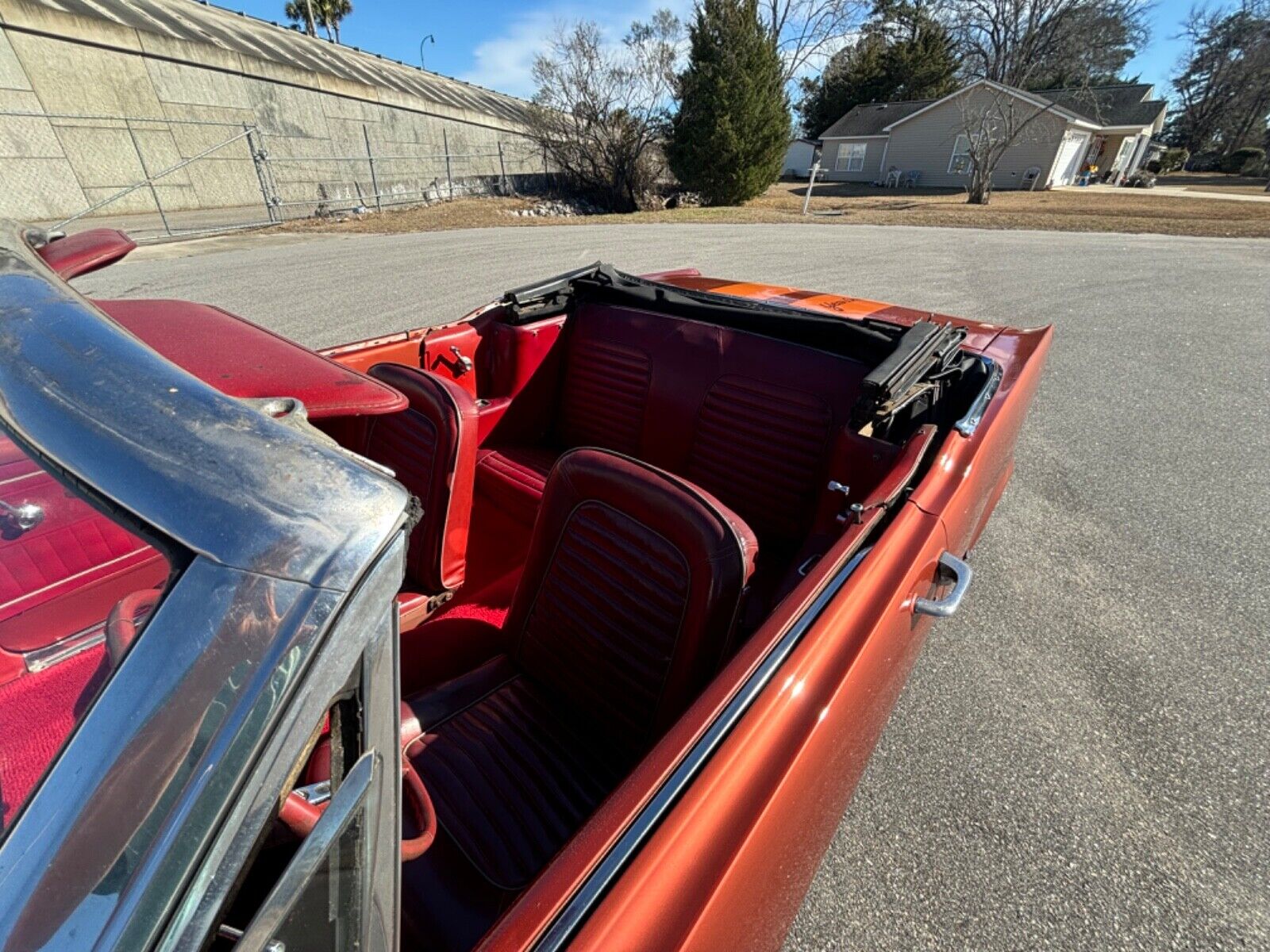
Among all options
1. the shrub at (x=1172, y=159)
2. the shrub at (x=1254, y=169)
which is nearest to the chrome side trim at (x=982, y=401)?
the shrub at (x=1254, y=169)

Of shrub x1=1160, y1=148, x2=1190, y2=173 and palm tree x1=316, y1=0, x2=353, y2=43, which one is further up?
palm tree x1=316, y1=0, x2=353, y2=43

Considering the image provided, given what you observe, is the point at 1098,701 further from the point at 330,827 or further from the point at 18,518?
the point at 18,518

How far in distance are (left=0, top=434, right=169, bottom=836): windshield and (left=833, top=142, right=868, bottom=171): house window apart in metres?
34.4

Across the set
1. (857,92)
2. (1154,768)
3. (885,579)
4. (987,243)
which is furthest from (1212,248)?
(857,92)

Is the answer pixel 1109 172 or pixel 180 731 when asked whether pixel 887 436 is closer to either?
pixel 180 731

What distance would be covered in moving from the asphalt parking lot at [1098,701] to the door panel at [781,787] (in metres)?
0.47

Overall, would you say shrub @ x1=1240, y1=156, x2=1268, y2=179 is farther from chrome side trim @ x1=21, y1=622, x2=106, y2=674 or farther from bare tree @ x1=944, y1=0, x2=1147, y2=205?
chrome side trim @ x1=21, y1=622, x2=106, y2=674

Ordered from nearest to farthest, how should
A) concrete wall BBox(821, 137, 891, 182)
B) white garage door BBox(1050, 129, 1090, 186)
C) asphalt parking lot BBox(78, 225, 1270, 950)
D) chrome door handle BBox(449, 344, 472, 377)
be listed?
asphalt parking lot BBox(78, 225, 1270, 950), chrome door handle BBox(449, 344, 472, 377), white garage door BBox(1050, 129, 1090, 186), concrete wall BBox(821, 137, 891, 182)

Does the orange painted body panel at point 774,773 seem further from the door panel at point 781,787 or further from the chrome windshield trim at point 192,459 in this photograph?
the chrome windshield trim at point 192,459

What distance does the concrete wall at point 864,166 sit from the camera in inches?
1120

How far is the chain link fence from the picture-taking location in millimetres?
12602

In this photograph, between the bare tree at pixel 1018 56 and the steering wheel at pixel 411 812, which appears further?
the bare tree at pixel 1018 56

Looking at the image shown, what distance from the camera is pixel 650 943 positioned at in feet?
2.50

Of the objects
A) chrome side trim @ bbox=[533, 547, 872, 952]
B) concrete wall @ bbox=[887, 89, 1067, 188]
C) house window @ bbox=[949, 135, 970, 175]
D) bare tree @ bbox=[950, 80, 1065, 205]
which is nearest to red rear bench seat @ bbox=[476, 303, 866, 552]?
chrome side trim @ bbox=[533, 547, 872, 952]
